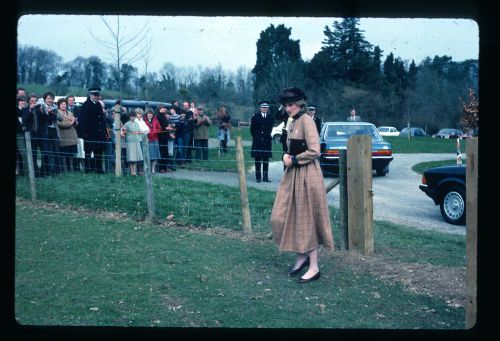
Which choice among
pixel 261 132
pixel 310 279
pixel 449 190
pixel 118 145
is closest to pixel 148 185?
pixel 310 279

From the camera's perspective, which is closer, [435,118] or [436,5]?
[436,5]

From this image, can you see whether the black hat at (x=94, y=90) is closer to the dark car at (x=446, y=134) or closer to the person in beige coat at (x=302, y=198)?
the person in beige coat at (x=302, y=198)

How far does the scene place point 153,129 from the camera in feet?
48.5

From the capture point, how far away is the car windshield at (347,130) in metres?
16.9

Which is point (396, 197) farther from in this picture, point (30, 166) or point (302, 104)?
point (30, 166)

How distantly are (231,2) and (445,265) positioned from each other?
172 inches

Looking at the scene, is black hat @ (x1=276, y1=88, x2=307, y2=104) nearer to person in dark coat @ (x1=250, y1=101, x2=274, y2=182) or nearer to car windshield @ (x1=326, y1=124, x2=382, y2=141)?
person in dark coat @ (x1=250, y1=101, x2=274, y2=182)


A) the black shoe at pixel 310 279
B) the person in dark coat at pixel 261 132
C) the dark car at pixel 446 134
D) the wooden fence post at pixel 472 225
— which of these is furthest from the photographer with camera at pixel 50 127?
the dark car at pixel 446 134

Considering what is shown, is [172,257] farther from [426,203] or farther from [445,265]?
[426,203]

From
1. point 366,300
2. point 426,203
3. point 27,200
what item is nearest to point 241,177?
point 366,300

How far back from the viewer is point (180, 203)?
9773 mm

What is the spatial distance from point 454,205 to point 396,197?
127 inches

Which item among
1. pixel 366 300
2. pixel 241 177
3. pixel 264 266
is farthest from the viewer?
pixel 241 177

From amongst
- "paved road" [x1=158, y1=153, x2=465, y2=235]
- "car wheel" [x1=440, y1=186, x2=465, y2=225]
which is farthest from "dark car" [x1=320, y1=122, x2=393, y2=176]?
"car wheel" [x1=440, y1=186, x2=465, y2=225]
